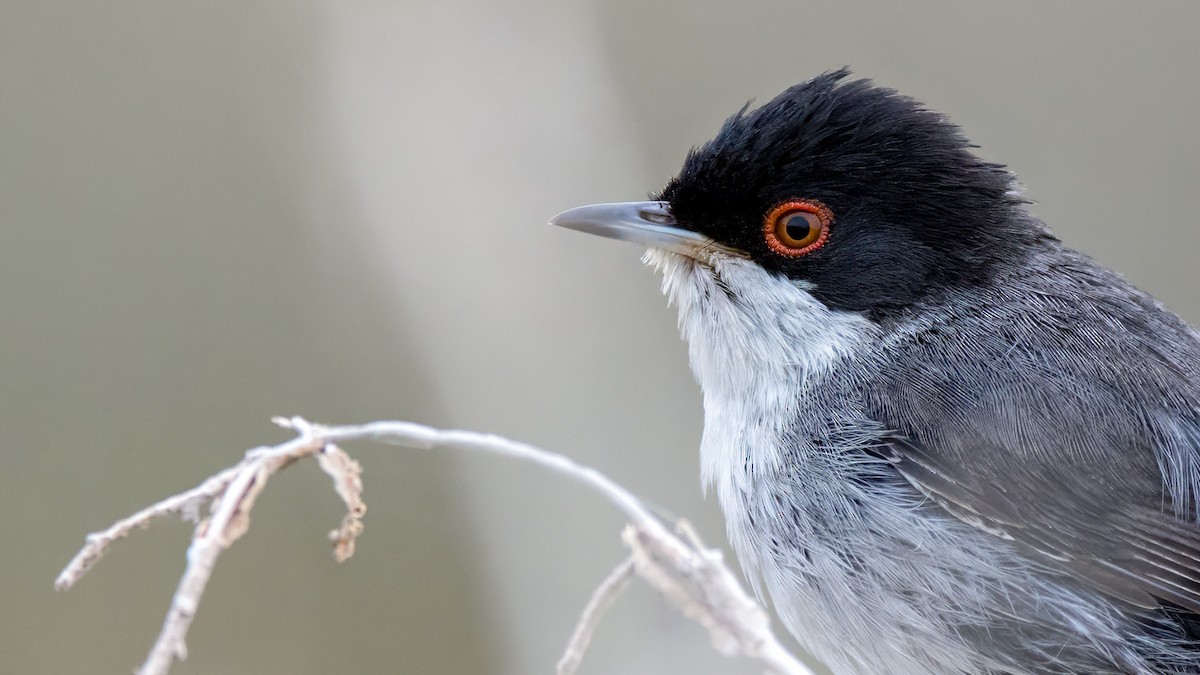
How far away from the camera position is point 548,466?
1777 mm

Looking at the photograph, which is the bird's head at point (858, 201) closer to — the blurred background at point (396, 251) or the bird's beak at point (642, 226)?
the bird's beak at point (642, 226)

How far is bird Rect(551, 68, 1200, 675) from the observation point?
9.44ft

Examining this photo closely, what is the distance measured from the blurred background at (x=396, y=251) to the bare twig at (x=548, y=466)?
257cm

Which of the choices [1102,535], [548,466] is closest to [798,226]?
[1102,535]

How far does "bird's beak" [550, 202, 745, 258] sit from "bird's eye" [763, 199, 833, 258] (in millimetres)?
165

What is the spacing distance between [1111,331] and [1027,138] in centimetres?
395

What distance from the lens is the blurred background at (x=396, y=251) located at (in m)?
4.94

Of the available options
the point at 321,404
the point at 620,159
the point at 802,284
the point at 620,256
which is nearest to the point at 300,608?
the point at 321,404

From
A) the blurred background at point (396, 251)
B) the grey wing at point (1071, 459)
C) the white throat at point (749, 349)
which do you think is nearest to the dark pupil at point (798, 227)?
the white throat at point (749, 349)

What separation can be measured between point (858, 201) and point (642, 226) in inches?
26.6

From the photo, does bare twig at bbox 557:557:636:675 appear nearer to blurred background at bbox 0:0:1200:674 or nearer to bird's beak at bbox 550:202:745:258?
bird's beak at bbox 550:202:745:258

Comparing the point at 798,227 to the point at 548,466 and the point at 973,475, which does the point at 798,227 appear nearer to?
the point at 973,475

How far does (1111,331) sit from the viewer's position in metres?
3.30


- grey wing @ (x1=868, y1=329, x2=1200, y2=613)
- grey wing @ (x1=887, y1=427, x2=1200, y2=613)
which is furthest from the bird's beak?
grey wing @ (x1=887, y1=427, x2=1200, y2=613)
